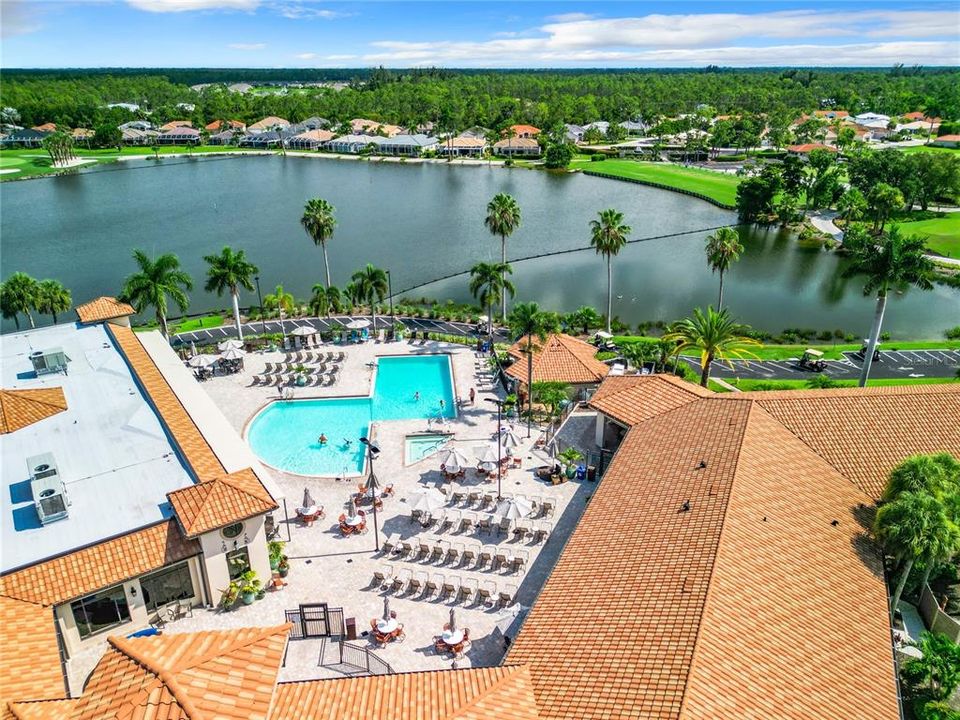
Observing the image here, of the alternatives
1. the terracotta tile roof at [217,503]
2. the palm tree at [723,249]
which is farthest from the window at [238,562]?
the palm tree at [723,249]

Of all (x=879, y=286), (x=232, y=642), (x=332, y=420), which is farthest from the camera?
(x=332, y=420)

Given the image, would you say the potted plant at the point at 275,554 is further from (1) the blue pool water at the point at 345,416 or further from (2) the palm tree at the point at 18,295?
(2) the palm tree at the point at 18,295

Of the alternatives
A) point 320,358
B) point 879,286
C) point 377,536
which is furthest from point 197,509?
point 879,286

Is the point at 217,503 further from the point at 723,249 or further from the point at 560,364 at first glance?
the point at 723,249

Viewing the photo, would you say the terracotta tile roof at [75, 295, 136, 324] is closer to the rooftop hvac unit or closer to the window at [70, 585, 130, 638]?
the rooftop hvac unit

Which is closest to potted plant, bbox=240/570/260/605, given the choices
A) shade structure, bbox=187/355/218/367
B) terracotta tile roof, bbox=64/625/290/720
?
terracotta tile roof, bbox=64/625/290/720

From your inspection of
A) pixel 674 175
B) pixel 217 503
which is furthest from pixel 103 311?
pixel 674 175

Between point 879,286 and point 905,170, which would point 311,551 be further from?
point 905,170
